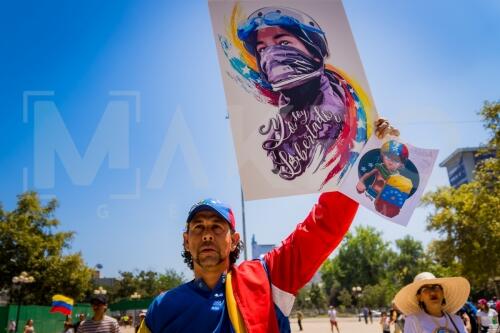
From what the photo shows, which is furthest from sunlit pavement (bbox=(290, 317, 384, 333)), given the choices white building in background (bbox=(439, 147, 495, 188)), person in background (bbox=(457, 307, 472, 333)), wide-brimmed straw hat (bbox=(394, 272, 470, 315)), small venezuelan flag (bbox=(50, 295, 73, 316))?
white building in background (bbox=(439, 147, 495, 188))

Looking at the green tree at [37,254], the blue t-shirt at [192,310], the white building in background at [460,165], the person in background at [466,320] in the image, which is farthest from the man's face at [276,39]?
the white building in background at [460,165]

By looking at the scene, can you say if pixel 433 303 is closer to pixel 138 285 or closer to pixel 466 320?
pixel 466 320

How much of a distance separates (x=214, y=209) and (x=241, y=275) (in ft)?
1.20

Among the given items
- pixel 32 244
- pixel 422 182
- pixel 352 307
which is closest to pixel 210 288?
pixel 422 182

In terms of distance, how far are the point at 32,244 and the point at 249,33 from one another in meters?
37.3

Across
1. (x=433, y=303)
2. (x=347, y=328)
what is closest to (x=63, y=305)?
(x=433, y=303)

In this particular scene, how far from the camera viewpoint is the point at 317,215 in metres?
1.99

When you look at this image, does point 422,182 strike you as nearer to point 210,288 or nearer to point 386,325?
point 210,288

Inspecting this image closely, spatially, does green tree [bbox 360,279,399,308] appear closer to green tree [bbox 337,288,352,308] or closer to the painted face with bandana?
green tree [bbox 337,288,352,308]

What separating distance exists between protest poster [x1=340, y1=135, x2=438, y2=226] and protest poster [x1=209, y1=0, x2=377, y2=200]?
89 mm

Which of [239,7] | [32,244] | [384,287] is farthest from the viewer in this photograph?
[384,287]

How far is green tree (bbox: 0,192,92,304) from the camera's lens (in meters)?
33.2

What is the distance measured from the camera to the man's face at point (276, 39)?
7.29ft

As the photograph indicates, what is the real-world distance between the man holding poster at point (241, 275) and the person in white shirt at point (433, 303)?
237cm
